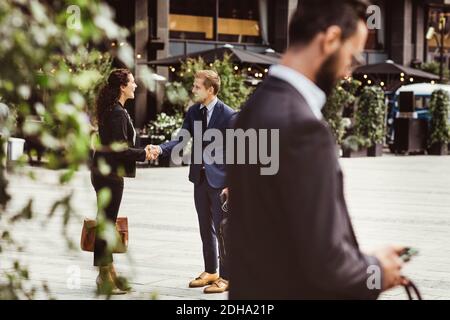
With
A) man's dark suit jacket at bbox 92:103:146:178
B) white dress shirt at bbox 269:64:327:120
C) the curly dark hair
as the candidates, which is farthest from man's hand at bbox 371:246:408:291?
the curly dark hair

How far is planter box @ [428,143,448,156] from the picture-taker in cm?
3419

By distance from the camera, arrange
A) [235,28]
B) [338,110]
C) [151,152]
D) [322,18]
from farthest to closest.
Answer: [235,28] < [338,110] < [151,152] < [322,18]

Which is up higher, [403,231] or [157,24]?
[157,24]

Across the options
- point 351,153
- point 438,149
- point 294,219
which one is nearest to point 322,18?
point 294,219

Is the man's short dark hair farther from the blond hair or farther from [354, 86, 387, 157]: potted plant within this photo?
[354, 86, 387, 157]: potted plant

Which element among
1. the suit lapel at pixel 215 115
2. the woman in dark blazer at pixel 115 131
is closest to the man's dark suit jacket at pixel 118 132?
the woman in dark blazer at pixel 115 131

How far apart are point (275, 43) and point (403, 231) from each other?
2887 centimetres

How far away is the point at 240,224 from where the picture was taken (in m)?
2.88

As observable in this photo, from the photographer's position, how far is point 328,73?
287 cm

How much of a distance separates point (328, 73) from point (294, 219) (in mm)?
460

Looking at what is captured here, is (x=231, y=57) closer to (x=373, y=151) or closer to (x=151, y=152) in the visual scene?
(x=373, y=151)
